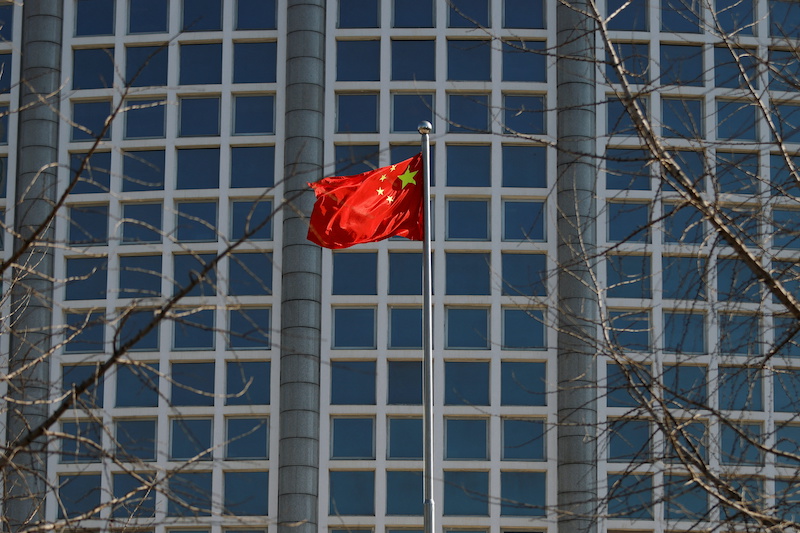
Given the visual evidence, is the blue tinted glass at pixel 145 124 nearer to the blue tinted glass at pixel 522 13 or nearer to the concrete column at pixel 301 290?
the concrete column at pixel 301 290

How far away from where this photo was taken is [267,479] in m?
33.2

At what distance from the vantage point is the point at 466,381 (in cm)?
3350

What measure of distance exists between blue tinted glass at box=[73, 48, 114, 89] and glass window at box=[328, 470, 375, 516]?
42.6 ft

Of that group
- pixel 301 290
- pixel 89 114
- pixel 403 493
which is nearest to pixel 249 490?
pixel 403 493

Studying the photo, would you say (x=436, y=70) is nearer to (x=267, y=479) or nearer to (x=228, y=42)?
(x=228, y=42)

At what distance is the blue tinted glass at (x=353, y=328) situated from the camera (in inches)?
1328

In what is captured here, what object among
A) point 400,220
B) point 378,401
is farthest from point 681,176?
point 378,401

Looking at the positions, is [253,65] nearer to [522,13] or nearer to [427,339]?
[522,13]

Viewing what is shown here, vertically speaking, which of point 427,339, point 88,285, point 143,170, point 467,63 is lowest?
point 427,339

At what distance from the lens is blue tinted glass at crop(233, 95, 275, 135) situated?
3500 cm

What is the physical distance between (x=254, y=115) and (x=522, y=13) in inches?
319

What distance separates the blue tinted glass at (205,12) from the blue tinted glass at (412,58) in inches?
201

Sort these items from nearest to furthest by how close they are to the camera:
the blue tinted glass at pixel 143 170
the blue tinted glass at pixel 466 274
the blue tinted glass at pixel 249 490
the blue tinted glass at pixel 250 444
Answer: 1. the blue tinted glass at pixel 249 490
2. the blue tinted glass at pixel 250 444
3. the blue tinted glass at pixel 466 274
4. the blue tinted glass at pixel 143 170

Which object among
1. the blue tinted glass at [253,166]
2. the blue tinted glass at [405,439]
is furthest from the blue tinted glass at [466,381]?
the blue tinted glass at [253,166]
